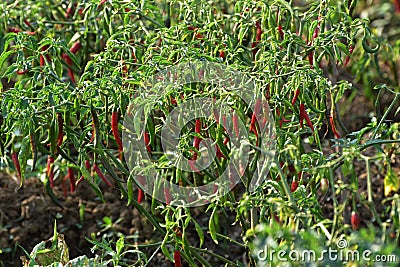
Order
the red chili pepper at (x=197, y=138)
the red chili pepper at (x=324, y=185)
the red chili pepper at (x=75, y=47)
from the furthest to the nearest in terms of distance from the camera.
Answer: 1. the red chili pepper at (x=75, y=47)
2. the red chili pepper at (x=324, y=185)
3. the red chili pepper at (x=197, y=138)

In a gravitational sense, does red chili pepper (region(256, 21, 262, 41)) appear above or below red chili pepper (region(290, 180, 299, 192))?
above

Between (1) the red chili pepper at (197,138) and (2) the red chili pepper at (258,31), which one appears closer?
(1) the red chili pepper at (197,138)

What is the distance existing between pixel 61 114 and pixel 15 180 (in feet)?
4.74

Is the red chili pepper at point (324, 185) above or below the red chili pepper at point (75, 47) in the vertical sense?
below

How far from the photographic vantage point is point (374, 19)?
563cm

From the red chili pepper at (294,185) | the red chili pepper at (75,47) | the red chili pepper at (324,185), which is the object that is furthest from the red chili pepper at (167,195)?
the red chili pepper at (75,47)

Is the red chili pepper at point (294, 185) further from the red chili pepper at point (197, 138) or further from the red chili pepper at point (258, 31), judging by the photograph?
the red chili pepper at point (258, 31)

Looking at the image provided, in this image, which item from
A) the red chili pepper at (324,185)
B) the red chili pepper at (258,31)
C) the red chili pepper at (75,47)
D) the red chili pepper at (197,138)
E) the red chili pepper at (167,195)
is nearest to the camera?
the red chili pepper at (197,138)

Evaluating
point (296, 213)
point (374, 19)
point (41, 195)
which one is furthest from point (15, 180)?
point (374, 19)

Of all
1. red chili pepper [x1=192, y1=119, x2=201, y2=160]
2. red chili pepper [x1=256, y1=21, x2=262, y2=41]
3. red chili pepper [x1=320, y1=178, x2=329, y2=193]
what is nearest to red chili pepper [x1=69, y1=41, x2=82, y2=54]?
red chili pepper [x1=256, y1=21, x2=262, y2=41]

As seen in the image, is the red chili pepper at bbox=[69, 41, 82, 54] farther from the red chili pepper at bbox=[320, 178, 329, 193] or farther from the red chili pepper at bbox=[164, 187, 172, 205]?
the red chili pepper at bbox=[320, 178, 329, 193]

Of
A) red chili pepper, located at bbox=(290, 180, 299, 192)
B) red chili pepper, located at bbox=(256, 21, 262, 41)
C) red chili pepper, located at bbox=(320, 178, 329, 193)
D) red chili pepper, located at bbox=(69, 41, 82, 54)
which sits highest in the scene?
red chili pepper, located at bbox=(256, 21, 262, 41)

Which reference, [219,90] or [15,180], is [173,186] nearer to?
[219,90]

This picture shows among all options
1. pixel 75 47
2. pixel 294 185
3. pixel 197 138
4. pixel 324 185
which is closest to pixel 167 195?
pixel 197 138
